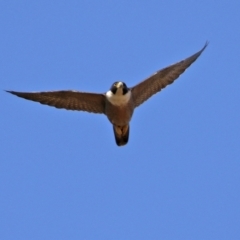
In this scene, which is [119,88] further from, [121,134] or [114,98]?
[121,134]

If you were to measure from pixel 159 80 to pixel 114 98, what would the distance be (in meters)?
1.65

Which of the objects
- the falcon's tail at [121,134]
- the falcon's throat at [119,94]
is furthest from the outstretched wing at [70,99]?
the falcon's tail at [121,134]

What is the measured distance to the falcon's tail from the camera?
69.6ft

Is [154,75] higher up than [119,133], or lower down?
higher up

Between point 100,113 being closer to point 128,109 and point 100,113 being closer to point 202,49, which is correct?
point 128,109

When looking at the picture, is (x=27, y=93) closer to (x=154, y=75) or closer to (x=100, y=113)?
(x=100, y=113)

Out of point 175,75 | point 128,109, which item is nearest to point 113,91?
point 128,109

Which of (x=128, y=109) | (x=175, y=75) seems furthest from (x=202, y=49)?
(x=128, y=109)

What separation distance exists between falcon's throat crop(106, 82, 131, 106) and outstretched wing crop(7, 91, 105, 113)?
586mm

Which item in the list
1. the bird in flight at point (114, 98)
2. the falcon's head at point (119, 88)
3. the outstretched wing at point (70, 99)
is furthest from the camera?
the outstretched wing at point (70, 99)

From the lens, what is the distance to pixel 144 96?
70.6ft

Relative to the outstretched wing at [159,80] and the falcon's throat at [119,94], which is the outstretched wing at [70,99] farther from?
the outstretched wing at [159,80]

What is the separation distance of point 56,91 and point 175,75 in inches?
127

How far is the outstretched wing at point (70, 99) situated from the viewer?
21186 mm
